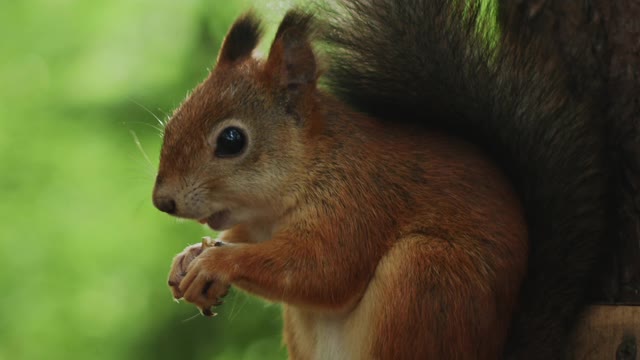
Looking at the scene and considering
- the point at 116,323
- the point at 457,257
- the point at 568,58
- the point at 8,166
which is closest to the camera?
the point at 457,257

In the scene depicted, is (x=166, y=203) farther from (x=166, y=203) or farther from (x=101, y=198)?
(x=101, y=198)

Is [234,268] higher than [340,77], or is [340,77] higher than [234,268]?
[340,77]

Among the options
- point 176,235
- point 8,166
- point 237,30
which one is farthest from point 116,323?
point 237,30

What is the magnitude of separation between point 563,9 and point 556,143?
0.34 metres

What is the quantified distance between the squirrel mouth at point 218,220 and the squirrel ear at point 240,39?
38cm

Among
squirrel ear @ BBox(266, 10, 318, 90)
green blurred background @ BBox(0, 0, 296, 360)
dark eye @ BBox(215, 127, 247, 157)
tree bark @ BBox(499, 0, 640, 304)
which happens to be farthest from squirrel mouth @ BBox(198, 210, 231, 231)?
green blurred background @ BBox(0, 0, 296, 360)

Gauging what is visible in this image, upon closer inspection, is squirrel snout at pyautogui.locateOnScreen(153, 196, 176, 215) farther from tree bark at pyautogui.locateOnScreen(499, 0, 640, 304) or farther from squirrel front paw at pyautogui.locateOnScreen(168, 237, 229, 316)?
tree bark at pyautogui.locateOnScreen(499, 0, 640, 304)

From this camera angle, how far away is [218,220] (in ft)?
7.22

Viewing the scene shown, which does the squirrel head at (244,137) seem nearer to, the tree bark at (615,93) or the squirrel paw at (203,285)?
the squirrel paw at (203,285)

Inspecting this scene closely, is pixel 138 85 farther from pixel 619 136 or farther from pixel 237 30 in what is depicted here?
pixel 619 136

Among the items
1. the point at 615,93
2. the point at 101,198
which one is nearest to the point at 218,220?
the point at 615,93

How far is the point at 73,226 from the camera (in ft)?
13.2

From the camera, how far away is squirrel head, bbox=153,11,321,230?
2156mm

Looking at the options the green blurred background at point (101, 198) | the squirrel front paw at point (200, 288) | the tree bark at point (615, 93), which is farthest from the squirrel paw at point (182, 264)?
the green blurred background at point (101, 198)
